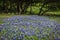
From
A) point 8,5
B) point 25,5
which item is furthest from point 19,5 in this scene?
point 8,5

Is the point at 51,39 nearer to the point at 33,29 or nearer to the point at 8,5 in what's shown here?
the point at 33,29

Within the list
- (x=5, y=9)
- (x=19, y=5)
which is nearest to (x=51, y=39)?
(x=19, y=5)

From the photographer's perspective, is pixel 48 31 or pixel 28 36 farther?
pixel 48 31

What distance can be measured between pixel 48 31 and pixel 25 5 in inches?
462

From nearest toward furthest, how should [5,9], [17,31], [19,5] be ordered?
1. [17,31]
2. [19,5]
3. [5,9]

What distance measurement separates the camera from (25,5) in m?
20.6

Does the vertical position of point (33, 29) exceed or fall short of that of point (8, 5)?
it exceeds it

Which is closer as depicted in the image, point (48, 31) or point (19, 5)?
point (48, 31)

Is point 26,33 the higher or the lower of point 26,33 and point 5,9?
the higher

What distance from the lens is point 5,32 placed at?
875 centimetres

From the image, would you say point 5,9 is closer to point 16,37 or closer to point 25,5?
point 25,5

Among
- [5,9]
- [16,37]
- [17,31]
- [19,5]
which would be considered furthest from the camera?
[5,9]

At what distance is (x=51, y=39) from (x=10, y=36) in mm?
1829

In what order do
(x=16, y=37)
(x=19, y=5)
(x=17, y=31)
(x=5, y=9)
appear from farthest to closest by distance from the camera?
(x=5, y=9)
(x=19, y=5)
(x=17, y=31)
(x=16, y=37)
